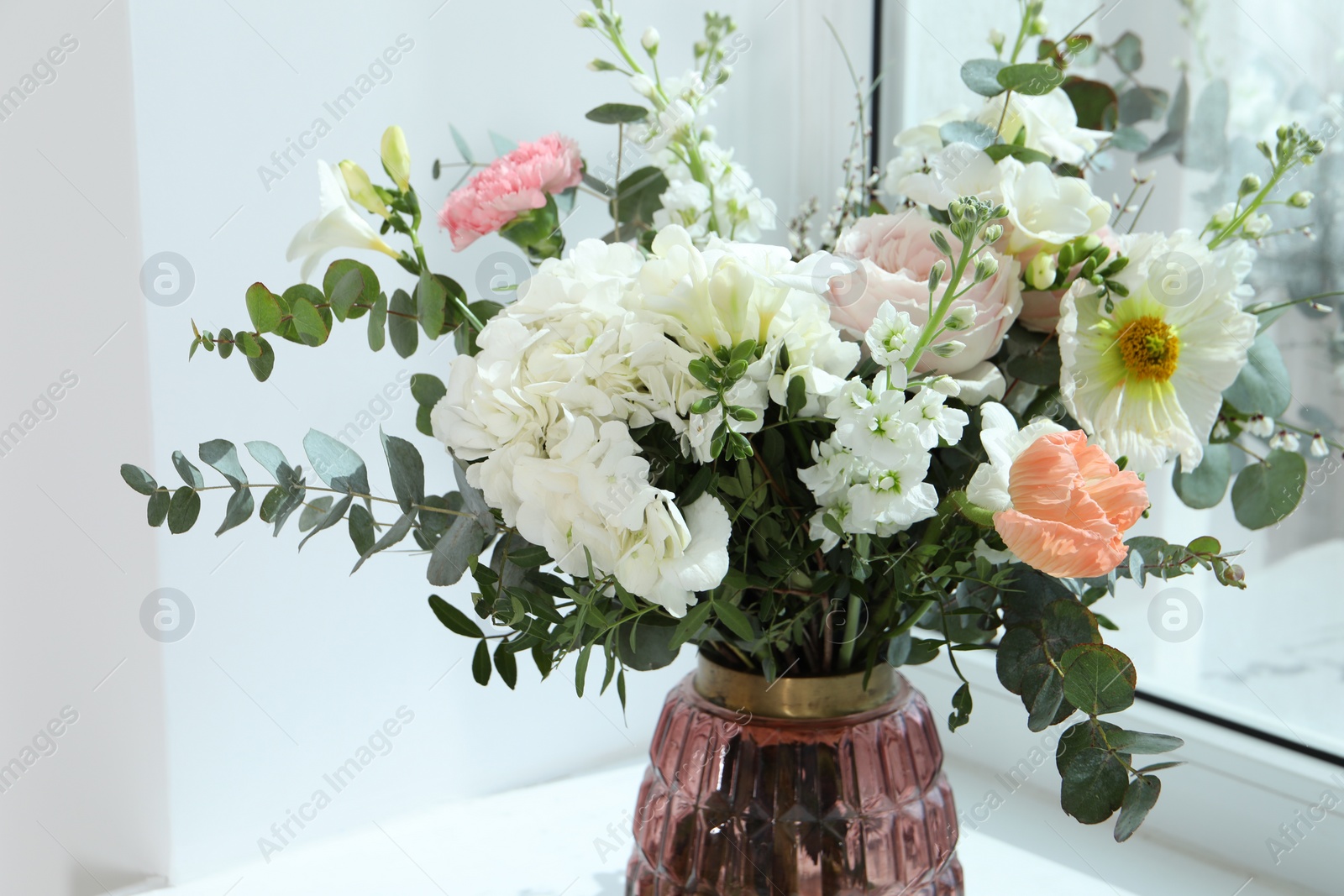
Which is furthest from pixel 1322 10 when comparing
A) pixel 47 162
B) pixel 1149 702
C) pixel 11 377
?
pixel 11 377

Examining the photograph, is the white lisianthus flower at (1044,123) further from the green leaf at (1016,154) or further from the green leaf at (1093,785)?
the green leaf at (1093,785)

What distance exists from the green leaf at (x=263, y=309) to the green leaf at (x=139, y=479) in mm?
110

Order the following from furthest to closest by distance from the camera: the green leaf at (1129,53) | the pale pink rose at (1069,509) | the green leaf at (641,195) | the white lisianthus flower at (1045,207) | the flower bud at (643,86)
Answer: the green leaf at (1129,53) → the green leaf at (641,195) → the flower bud at (643,86) → the white lisianthus flower at (1045,207) → the pale pink rose at (1069,509)

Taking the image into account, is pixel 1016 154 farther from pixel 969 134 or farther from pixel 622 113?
pixel 622 113

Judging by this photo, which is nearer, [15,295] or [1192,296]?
[1192,296]

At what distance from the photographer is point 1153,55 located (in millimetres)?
950

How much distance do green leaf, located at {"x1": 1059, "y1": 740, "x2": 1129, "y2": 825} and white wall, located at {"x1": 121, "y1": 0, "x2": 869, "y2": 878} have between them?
0.57 m

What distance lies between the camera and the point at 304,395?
89 centimetres

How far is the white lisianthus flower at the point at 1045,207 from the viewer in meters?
0.58

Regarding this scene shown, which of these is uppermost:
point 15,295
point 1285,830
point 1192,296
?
point 15,295

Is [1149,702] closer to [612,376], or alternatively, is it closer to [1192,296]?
[1192,296]

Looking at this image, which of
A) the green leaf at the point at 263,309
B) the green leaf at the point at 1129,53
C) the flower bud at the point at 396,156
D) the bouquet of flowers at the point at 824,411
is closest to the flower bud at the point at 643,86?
the bouquet of flowers at the point at 824,411

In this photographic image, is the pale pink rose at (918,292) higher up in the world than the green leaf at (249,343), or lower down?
lower down

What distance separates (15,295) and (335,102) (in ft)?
1.15
